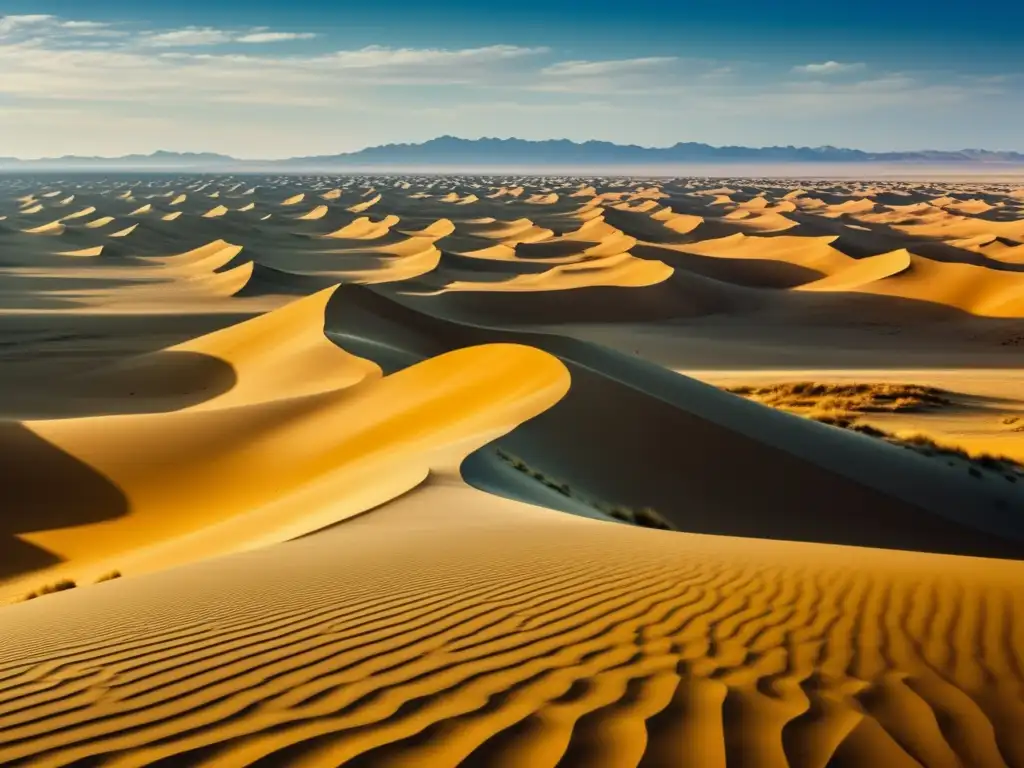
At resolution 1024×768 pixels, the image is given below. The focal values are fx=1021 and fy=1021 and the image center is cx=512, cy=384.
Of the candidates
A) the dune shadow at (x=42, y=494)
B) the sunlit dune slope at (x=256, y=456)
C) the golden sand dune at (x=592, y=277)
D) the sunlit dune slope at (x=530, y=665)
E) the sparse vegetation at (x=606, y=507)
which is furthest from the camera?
the golden sand dune at (x=592, y=277)

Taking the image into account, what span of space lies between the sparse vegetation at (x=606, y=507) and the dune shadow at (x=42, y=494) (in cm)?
557

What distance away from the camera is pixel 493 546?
7.01m

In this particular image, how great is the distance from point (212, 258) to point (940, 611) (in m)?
61.6

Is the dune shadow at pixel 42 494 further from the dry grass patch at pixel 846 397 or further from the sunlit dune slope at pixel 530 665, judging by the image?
the dry grass patch at pixel 846 397

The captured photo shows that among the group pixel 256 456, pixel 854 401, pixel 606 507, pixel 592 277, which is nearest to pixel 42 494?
pixel 256 456

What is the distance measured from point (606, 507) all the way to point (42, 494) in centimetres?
807

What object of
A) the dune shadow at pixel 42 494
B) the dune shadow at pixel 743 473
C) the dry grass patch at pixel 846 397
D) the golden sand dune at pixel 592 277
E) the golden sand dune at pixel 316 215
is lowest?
the golden sand dune at pixel 316 215

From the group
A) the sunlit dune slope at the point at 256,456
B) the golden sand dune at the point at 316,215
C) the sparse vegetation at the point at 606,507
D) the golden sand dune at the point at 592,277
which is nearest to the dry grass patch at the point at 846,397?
the sunlit dune slope at the point at 256,456

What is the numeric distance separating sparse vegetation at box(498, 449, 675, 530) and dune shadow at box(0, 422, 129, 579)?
5574 millimetres

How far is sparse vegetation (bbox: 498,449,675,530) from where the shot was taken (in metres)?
11.3

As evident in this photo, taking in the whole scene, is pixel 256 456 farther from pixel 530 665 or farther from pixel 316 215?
pixel 316 215

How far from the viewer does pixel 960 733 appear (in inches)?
133

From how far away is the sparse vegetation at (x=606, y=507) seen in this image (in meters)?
11.3

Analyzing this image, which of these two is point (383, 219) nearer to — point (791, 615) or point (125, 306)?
point (125, 306)
